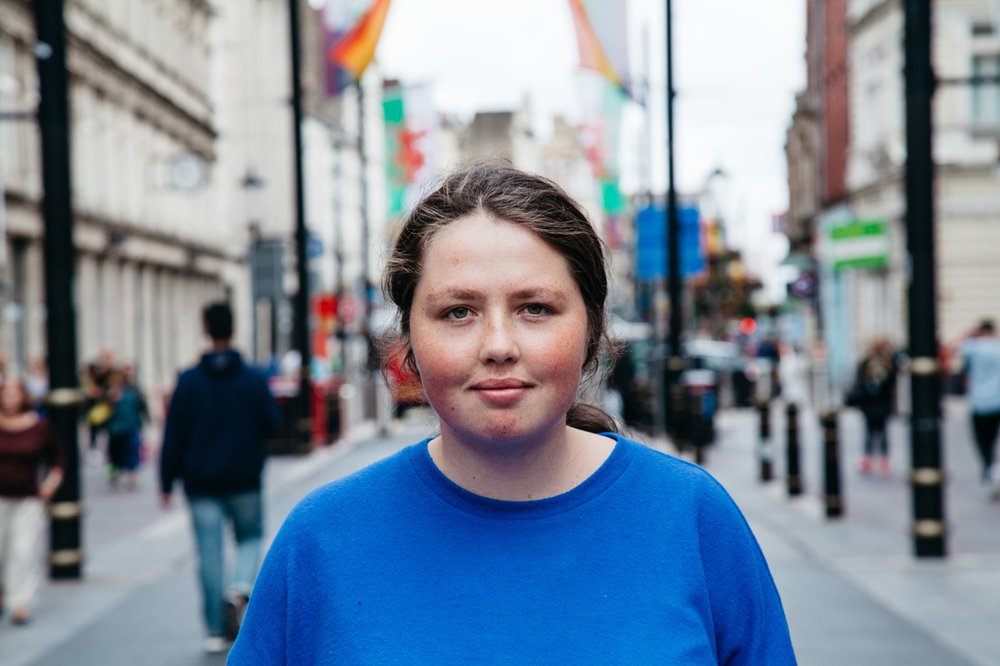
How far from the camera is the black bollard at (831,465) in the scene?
1272 cm

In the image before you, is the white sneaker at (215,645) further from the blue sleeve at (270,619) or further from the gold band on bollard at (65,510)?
the blue sleeve at (270,619)

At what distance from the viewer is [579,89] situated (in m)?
27.2

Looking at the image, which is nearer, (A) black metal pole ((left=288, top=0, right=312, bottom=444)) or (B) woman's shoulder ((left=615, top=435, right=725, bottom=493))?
(B) woman's shoulder ((left=615, top=435, right=725, bottom=493))

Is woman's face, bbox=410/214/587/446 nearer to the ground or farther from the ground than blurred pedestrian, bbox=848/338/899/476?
farther from the ground

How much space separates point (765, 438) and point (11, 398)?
8.94m

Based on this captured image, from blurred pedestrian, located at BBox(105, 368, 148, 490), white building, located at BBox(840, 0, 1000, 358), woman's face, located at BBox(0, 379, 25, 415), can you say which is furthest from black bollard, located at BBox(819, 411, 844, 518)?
white building, located at BBox(840, 0, 1000, 358)

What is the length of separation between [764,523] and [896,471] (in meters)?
6.40

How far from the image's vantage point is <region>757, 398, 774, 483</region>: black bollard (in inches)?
Answer: 640

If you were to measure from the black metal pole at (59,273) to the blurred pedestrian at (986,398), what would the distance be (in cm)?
847

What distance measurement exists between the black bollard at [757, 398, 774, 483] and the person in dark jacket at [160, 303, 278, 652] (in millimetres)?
8684

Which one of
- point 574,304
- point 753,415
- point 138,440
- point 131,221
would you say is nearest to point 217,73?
point 131,221

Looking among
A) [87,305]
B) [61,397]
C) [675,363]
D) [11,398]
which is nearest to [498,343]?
[11,398]

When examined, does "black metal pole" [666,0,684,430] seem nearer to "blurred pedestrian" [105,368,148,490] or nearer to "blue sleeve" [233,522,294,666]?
"blurred pedestrian" [105,368,148,490]

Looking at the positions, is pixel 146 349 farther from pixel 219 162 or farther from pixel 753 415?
pixel 753 415
